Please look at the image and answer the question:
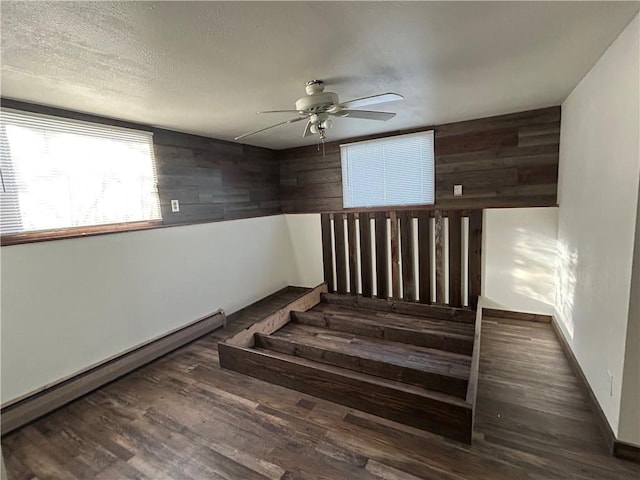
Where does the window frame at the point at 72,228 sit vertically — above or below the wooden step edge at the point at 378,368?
above

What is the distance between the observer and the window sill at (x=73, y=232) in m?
2.09

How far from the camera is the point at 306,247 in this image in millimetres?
4652

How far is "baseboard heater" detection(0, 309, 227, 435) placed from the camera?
2043mm

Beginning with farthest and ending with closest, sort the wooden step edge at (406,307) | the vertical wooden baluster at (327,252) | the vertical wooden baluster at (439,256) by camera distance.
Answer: the vertical wooden baluster at (327,252)
the vertical wooden baluster at (439,256)
the wooden step edge at (406,307)

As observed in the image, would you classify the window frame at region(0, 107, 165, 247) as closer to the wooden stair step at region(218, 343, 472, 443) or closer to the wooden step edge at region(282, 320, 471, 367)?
the wooden stair step at region(218, 343, 472, 443)

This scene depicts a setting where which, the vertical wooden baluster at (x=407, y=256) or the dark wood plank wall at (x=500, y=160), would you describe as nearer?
the dark wood plank wall at (x=500, y=160)

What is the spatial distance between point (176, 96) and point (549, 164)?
3.61 m

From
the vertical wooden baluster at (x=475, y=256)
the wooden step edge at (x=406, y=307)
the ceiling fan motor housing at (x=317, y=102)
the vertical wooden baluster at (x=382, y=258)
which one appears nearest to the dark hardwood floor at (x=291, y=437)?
the wooden step edge at (x=406, y=307)

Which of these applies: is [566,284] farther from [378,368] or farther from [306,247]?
[306,247]

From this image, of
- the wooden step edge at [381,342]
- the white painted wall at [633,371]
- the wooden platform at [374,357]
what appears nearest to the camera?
the white painted wall at [633,371]

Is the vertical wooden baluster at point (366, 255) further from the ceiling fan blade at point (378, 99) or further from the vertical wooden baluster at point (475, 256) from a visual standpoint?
the ceiling fan blade at point (378, 99)

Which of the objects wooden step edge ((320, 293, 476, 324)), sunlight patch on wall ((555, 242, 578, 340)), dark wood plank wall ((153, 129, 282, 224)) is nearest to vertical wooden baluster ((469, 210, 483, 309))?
wooden step edge ((320, 293, 476, 324))

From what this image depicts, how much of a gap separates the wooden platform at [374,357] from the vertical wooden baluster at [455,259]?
11.4 inches

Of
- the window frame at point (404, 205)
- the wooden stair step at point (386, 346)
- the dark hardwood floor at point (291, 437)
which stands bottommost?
the dark hardwood floor at point (291, 437)
